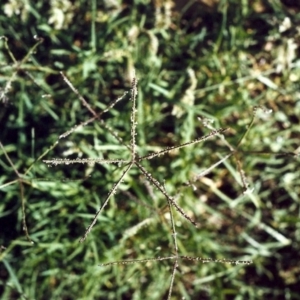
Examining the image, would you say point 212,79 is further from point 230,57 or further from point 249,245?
point 249,245

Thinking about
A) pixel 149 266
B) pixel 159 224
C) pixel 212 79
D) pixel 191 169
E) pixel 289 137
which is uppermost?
pixel 212 79

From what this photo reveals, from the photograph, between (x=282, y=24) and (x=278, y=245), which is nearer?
(x=282, y=24)

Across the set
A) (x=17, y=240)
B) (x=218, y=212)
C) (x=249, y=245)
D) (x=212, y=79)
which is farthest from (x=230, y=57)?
(x=17, y=240)

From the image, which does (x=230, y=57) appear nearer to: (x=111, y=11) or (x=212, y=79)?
(x=212, y=79)

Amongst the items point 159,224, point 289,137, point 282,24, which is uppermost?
point 282,24

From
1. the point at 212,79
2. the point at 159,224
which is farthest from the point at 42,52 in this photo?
the point at 159,224

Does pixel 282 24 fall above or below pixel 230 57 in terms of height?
above
